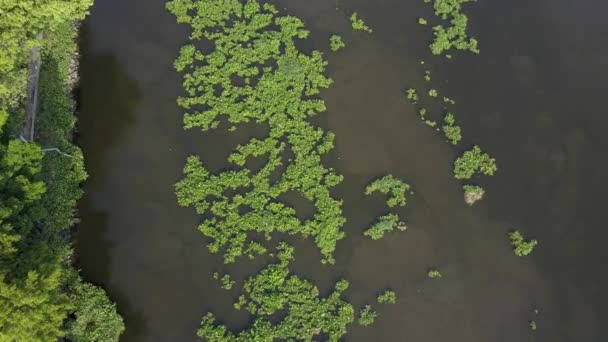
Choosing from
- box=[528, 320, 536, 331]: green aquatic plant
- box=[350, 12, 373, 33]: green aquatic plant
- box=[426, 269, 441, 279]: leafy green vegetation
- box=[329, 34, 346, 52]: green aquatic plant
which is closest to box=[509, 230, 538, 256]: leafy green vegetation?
box=[528, 320, 536, 331]: green aquatic plant

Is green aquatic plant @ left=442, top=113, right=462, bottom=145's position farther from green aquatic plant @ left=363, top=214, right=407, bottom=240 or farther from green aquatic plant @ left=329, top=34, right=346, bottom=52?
green aquatic plant @ left=329, top=34, right=346, bottom=52

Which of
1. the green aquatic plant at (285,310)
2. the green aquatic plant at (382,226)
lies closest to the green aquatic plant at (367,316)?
the green aquatic plant at (285,310)

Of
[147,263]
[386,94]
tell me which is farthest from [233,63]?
[147,263]

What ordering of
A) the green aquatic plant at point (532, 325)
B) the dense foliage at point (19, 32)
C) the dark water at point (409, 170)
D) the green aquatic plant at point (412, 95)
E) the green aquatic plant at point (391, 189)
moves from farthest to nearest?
the green aquatic plant at point (412, 95) → the green aquatic plant at point (391, 189) → the dark water at point (409, 170) → the green aquatic plant at point (532, 325) → the dense foliage at point (19, 32)

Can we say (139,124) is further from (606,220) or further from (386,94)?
(606,220)

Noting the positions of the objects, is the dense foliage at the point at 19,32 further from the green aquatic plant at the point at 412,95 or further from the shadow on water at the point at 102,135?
the green aquatic plant at the point at 412,95

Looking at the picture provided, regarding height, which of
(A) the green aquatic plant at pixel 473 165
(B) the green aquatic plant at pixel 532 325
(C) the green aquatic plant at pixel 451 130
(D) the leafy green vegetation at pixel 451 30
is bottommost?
(B) the green aquatic plant at pixel 532 325
